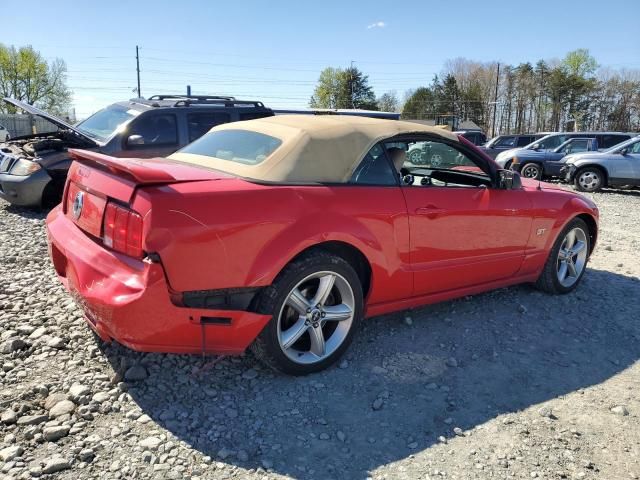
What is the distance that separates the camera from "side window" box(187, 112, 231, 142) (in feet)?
25.4

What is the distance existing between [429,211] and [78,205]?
224 cm

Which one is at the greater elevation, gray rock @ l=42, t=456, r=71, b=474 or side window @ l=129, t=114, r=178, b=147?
side window @ l=129, t=114, r=178, b=147

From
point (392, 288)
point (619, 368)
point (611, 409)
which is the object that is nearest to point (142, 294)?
point (392, 288)

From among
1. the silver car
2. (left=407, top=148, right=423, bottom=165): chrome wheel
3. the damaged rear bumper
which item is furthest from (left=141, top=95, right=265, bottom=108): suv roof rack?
the silver car

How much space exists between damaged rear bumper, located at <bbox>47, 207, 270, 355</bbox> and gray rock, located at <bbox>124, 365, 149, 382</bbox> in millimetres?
322

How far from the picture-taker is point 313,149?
3170 mm

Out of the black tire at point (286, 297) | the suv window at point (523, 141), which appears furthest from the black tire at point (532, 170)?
the black tire at point (286, 297)

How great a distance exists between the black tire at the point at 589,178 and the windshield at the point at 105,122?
11.9m

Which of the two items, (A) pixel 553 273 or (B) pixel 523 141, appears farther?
(B) pixel 523 141

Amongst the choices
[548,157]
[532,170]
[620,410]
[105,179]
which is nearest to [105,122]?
[105,179]

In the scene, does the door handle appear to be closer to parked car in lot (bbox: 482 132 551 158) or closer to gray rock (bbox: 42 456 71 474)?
gray rock (bbox: 42 456 71 474)

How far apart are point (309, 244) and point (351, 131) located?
932mm

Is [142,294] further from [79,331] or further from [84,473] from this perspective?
[79,331]

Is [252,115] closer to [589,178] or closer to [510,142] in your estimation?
[589,178]
